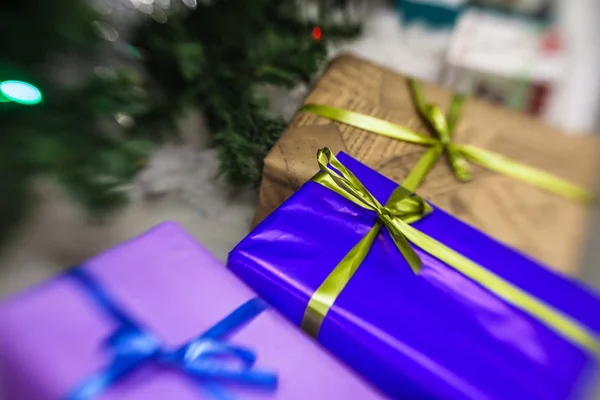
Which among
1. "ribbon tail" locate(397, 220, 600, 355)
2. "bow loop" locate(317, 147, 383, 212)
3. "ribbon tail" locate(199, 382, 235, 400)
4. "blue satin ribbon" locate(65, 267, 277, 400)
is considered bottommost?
"ribbon tail" locate(397, 220, 600, 355)

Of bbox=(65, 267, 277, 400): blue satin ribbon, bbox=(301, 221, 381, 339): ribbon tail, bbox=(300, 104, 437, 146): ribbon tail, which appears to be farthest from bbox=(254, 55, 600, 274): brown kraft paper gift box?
bbox=(65, 267, 277, 400): blue satin ribbon

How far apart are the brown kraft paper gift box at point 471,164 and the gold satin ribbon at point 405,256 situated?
7 centimetres

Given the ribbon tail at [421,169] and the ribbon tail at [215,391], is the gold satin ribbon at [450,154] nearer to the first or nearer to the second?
the ribbon tail at [421,169]

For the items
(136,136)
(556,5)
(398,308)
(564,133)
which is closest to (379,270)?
(398,308)

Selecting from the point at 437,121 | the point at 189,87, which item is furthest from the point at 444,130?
the point at 189,87

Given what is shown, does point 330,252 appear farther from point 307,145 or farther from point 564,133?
point 564,133

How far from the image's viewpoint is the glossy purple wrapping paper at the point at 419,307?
53cm

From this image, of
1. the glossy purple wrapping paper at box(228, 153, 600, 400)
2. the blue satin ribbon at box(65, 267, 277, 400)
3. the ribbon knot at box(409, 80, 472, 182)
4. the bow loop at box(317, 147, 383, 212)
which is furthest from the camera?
the ribbon knot at box(409, 80, 472, 182)

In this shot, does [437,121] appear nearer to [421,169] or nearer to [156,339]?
[421,169]

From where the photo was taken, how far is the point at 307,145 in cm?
73

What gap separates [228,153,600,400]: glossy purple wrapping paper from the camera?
529mm

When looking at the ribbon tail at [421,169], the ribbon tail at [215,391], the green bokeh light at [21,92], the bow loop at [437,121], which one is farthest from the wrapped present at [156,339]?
the bow loop at [437,121]

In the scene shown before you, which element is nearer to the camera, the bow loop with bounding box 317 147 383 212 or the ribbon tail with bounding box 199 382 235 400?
the ribbon tail with bounding box 199 382 235 400

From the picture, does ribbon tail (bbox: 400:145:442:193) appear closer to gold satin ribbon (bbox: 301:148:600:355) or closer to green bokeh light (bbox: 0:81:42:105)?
gold satin ribbon (bbox: 301:148:600:355)
